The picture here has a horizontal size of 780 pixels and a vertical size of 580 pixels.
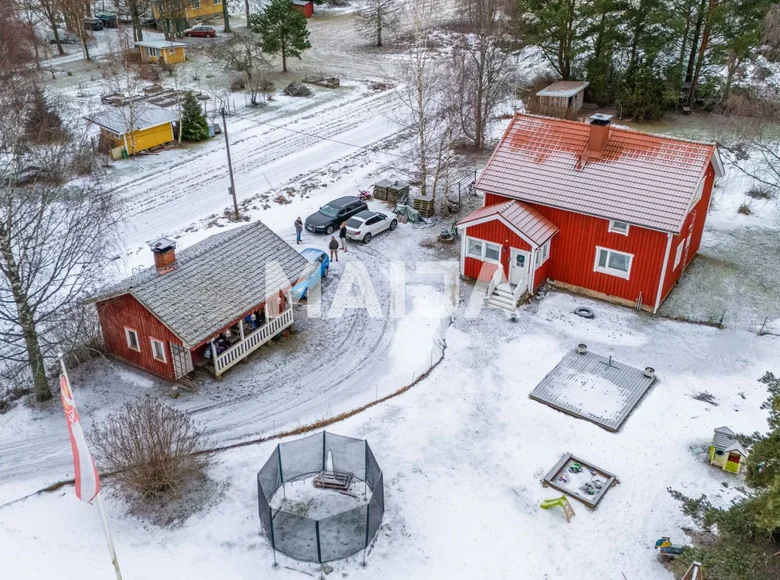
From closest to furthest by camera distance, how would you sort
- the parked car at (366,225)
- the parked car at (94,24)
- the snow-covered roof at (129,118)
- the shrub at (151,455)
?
the shrub at (151,455) → the parked car at (366,225) → the snow-covered roof at (129,118) → the parked car at (94,24)

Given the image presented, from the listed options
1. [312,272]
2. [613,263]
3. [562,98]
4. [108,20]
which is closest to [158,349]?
[312,272]

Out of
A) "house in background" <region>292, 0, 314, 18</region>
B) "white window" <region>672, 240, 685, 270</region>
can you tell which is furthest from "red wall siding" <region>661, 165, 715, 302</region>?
"house in background" <region>292, 0, 314, 18</region>

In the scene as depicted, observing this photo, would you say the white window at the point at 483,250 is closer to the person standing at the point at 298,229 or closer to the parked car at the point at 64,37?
the person standing at the point at 298,229

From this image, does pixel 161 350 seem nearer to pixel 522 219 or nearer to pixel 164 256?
pixel 164 256

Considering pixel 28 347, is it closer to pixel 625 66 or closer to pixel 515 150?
pixel 515 150

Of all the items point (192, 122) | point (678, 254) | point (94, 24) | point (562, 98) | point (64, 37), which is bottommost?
point (678, 254)

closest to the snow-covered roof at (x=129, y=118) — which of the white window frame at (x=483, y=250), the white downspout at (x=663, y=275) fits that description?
the white window frame at (x=483, y=250)
